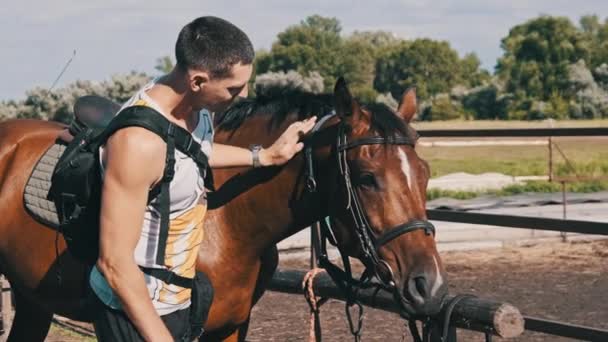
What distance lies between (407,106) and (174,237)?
1.36 metres

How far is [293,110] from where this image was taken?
12.9 feet

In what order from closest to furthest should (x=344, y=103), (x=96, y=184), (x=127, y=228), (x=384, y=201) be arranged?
(x=127, y=228), (x=96, y=184), (x=384, y=201), (x=344, y=103)

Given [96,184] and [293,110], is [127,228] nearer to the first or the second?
[96,184]

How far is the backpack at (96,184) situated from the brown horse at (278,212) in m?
0.78

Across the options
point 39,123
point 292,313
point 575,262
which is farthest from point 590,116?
point 39,123

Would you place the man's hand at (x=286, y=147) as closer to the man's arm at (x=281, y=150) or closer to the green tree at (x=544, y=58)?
the man's arm at (x=281, y=150)

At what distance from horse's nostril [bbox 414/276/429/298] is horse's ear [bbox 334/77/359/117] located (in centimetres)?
71

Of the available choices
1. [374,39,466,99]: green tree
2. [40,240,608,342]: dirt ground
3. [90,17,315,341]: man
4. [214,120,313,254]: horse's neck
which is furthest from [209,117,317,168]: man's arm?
[374,39,466,99]: green tree

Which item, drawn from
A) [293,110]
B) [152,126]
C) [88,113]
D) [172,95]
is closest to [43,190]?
[88,113]

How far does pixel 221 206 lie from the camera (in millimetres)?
3871

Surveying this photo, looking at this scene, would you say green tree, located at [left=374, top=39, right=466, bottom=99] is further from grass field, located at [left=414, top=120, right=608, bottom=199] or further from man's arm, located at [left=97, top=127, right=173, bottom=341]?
man's arm, located at [left=97, top=127, right=173, bottom=341]

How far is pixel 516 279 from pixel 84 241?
7796 mm

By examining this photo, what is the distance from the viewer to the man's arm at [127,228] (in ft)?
8.23

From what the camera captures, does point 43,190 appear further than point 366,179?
Yes
